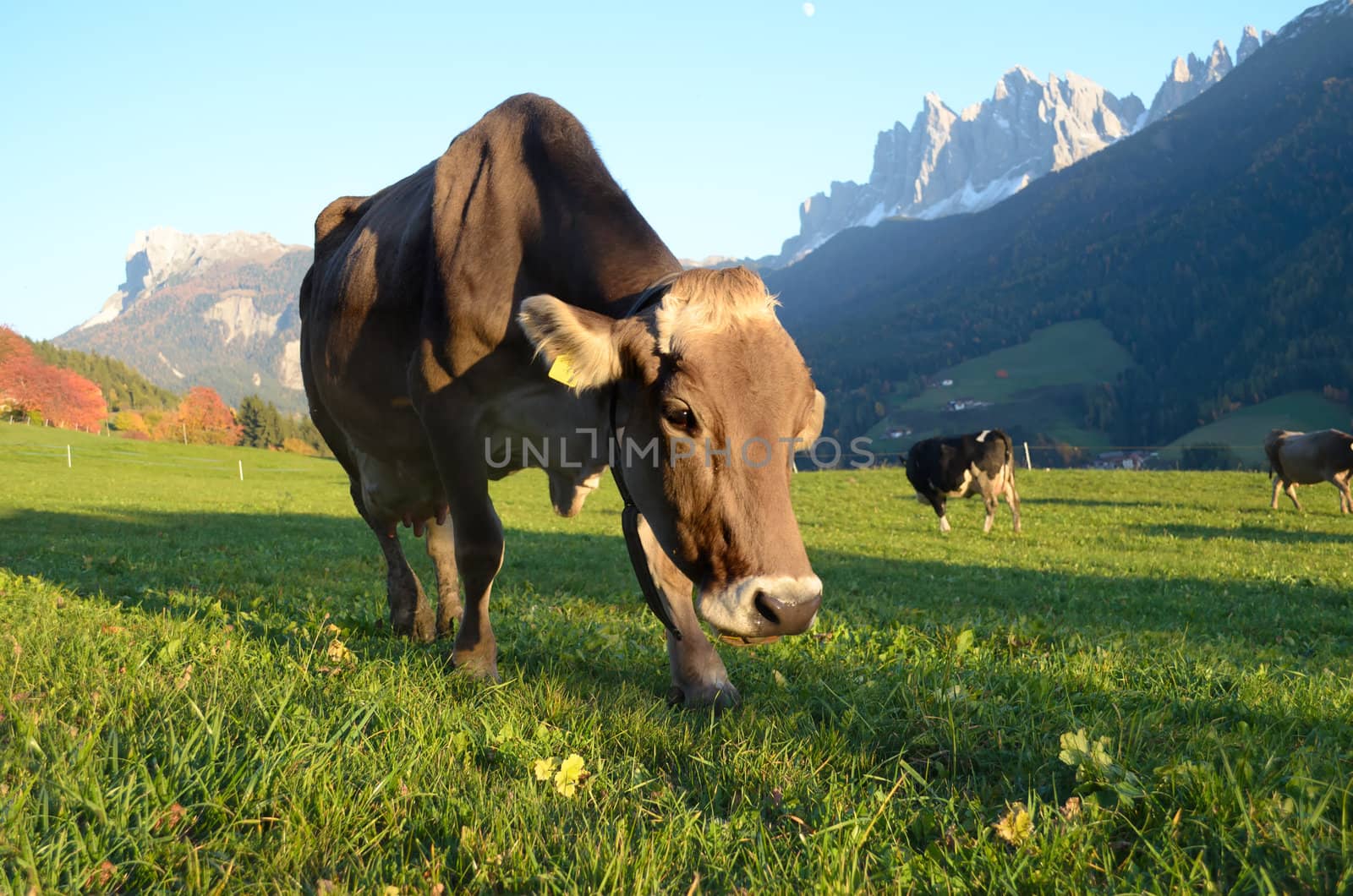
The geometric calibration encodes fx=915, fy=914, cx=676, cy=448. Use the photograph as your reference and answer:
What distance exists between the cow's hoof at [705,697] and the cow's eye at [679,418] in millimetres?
1302

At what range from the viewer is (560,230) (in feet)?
16.0

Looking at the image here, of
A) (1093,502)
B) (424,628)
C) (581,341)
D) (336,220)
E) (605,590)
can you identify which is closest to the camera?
(581,341)

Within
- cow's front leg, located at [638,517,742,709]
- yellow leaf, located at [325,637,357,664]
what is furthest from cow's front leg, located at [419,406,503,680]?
cow's front leg, located at [638,517,742,709]

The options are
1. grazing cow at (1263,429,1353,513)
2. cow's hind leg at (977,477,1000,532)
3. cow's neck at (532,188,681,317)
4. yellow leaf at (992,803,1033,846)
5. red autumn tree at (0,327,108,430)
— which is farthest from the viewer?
red autumn tree at (0,327,108,430)

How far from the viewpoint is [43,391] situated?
3698 inches

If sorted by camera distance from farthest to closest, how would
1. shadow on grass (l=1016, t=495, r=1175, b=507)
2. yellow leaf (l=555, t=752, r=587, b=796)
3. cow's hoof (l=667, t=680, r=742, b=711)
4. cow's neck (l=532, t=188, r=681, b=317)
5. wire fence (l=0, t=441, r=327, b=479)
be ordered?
wire fence (l=0, t=441, r=327, b=479) < shadow on grass (l=1016, t=495, r=1175, b=507) < cow's neck (l=532, t=188, r=681, b=317) < cow's hoof (l=667, t=680, r=742, b=711) < yellow leaf (l=555, t=752, r=587, b=796)

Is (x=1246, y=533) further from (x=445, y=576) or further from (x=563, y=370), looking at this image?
(x=563, y=370)

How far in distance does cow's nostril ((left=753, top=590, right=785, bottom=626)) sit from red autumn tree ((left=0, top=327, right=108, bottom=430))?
105 m

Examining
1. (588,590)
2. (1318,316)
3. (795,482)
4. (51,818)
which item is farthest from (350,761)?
(1318,316)

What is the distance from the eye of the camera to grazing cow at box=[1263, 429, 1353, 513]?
24938 millimetres

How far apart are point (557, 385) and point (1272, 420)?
182 meters

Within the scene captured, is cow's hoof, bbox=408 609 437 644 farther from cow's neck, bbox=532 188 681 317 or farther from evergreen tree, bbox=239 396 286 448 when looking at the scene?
A: evergreen tree, bbox=239 396 286 448

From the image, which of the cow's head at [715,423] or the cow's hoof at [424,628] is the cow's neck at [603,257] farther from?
the cow's hoof at [424,628]

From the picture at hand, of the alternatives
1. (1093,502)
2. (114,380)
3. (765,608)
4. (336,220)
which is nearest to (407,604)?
(336,220)
